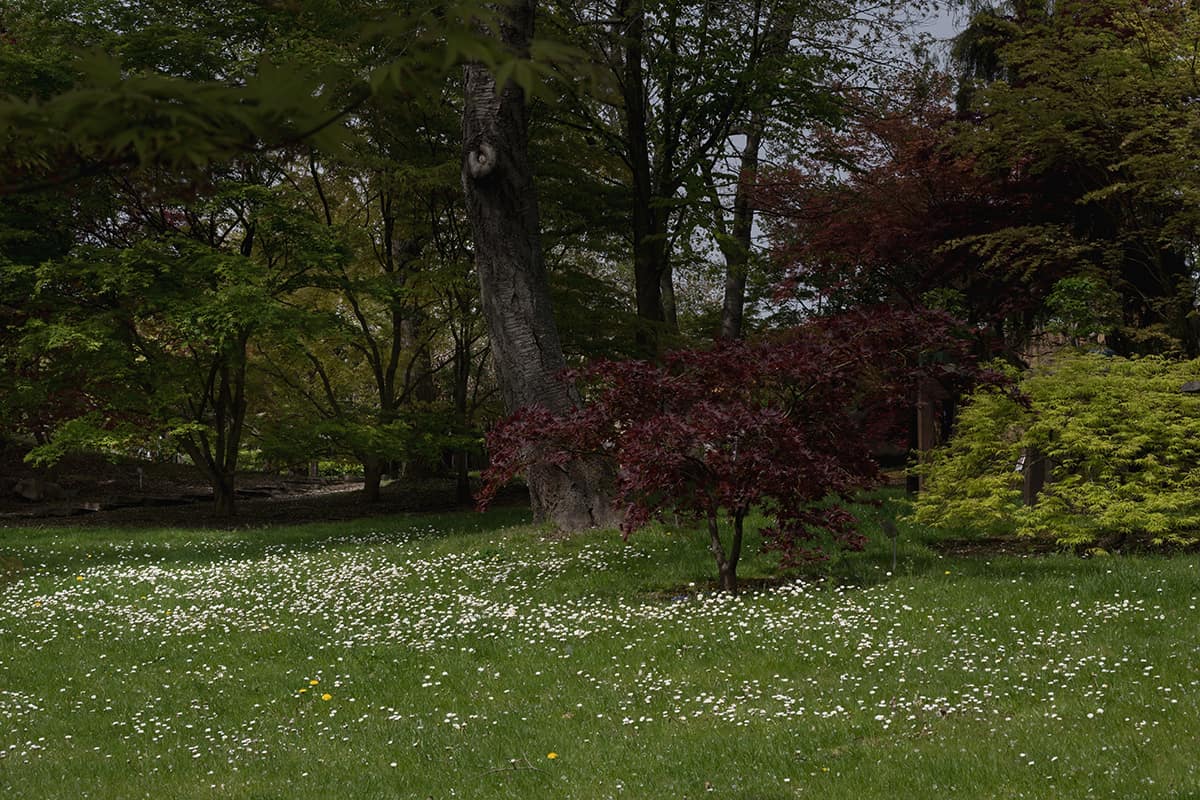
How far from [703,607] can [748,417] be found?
147 cm

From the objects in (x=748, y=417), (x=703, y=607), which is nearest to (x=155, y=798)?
(x=703, y=607)

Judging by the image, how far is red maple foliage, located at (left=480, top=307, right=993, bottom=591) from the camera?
7551 millimetres

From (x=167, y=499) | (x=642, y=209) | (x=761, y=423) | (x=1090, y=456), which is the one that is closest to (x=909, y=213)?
(x=642, y=209)

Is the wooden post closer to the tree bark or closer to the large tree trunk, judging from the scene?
the large tree trunk

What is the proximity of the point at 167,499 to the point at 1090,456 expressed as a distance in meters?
19.0

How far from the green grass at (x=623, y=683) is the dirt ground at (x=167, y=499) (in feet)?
29.3

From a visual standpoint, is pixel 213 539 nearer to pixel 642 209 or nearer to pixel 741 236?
pixel 642 209

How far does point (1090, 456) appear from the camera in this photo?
29.0ft

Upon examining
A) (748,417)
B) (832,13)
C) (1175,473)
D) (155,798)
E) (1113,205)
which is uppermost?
(832,13)

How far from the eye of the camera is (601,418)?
8.30 m

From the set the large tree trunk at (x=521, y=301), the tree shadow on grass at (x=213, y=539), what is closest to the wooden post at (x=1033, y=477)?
the large tree trunk at (x=521, y=301)

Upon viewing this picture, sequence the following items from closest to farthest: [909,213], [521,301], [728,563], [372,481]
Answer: [728,563] → [521,301] → [909,213] → [372,481]

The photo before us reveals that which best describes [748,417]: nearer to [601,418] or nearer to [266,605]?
[601,418]

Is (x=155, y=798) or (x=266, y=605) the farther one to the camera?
(x=266, y=605)
